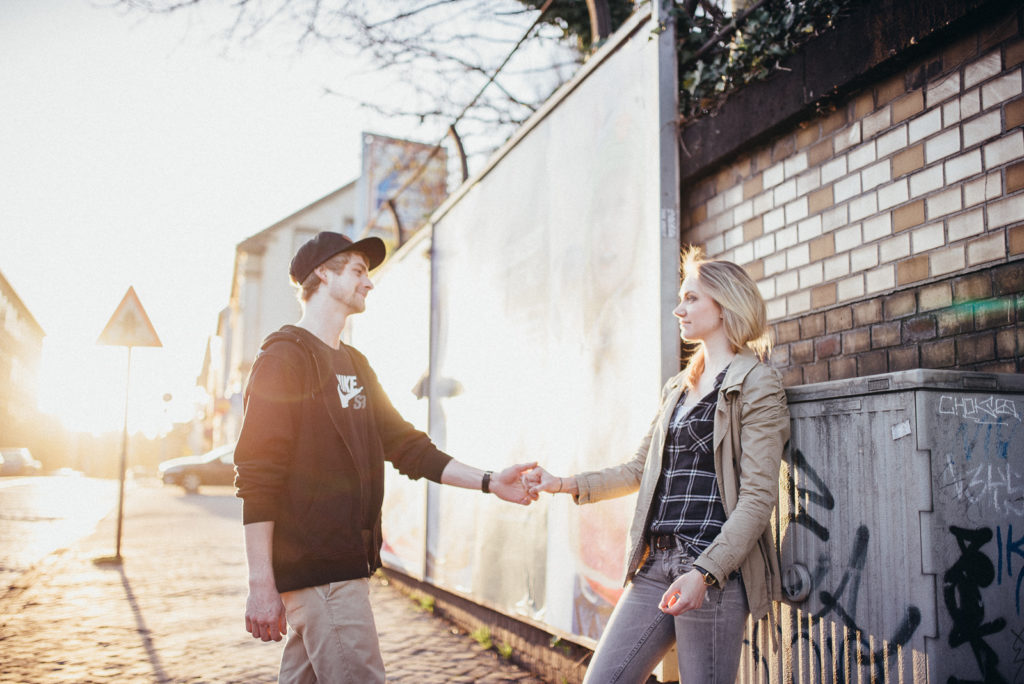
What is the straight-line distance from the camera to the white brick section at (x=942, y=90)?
9.78ft

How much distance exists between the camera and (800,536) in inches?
106

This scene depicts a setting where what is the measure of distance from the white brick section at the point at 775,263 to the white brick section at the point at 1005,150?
3.59 feet

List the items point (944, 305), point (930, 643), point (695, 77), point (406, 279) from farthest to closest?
point (406, 279) < point (695, 77) < point (944, 305) < point (930, 643)

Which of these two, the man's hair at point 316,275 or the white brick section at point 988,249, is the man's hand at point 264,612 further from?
the white brick section at point 988,249

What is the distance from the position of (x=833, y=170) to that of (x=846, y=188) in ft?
0.41

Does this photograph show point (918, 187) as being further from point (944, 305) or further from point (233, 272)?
point (233, 272)

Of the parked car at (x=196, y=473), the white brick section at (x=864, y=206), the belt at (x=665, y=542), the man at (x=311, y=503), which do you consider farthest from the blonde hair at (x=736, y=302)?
the parked car at (x=196, y=473)

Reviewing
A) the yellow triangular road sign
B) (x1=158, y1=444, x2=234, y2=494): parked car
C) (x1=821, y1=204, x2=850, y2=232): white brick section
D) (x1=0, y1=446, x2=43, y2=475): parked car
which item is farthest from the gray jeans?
(x1=158, y1=444, x2=234, y2=494): parked car

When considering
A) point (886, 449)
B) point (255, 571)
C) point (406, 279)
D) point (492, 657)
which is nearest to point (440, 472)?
point (255, 571)

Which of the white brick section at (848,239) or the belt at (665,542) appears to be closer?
the belt at (665,542)

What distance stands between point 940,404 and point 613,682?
1279mm

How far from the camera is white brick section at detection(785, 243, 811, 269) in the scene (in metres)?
3.69

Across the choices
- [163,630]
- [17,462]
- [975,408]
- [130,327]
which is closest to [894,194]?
[975,408]

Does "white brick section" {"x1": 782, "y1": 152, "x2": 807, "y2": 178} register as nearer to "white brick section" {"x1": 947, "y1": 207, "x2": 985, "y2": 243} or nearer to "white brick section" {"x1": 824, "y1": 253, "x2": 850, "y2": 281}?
"white brick section" {"x1": 824, "y1": 253, "x2": 850, "y2": 281}
